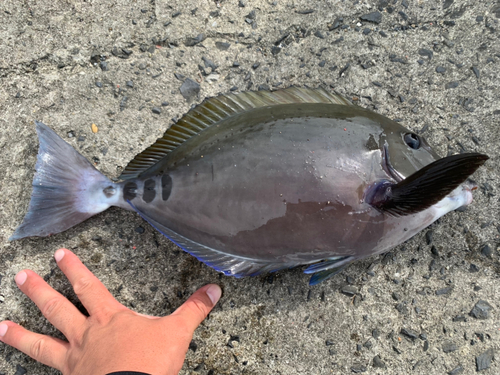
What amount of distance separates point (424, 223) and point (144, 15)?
6.84 ft

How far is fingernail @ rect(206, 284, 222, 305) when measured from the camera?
2.04 meters

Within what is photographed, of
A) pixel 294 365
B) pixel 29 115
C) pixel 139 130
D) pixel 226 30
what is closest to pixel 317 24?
pixel 226 30

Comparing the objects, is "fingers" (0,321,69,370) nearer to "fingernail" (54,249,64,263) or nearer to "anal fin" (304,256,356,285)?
"fingernail" (54,249,64,263)

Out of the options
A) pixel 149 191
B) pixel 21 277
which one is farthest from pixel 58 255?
pixel 149 191

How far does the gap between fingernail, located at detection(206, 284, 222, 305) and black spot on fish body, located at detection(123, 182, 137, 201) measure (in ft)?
2.26

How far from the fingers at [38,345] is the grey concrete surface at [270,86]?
83 millimetres

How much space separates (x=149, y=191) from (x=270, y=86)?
1.02m

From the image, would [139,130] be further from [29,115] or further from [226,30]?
[226,30]

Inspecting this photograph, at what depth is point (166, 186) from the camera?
5.81ft

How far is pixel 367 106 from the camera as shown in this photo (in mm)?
2215

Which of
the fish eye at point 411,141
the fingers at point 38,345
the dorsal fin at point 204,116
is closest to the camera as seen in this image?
the fish eye at point 411,141

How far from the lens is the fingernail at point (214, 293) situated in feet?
6.70

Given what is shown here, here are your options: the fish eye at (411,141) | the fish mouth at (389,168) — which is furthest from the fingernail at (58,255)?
the fish eye at (411,141)

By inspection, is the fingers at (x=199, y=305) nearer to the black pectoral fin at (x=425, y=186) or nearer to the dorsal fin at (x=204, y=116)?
the dorsal fin at (x=204, y=116)
